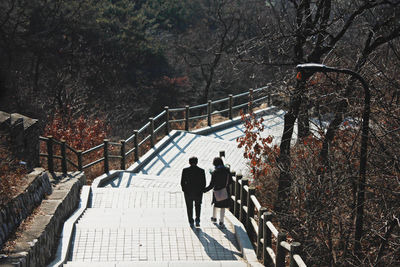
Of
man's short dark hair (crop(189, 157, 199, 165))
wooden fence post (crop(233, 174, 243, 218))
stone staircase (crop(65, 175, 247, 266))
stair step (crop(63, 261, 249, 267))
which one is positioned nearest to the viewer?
stair step (crop(63, 261, 249, 267))

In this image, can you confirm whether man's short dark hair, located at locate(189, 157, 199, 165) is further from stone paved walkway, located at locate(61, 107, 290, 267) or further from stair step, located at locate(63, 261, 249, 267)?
stair step, located at locate(63, 261, 249, 267)

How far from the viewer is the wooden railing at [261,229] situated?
23.4ft

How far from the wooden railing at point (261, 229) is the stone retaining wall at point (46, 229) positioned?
11.4 ft

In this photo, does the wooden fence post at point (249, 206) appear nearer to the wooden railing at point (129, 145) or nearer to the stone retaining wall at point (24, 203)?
the wooden railing at point (129, 145)

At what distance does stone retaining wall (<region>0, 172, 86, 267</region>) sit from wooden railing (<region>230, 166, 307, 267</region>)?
11.4 ft

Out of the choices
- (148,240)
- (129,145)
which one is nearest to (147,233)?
(148,240)

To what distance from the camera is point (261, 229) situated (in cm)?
867

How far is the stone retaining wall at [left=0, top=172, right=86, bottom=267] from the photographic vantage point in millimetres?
6902

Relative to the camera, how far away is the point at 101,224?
1003cm

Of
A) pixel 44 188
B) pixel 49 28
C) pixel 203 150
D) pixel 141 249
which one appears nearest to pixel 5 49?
pixel 49 28

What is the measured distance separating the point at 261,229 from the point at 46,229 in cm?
355

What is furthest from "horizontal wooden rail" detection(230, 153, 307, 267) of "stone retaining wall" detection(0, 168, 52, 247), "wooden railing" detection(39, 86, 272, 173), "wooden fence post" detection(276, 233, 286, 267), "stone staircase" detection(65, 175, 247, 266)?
"stone retaining wall" detection(0, 168, 52, 247)

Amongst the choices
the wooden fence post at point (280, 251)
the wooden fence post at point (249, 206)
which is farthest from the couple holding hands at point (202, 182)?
the wooden fence post at point (280, 251)

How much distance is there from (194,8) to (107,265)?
40.9 meters
